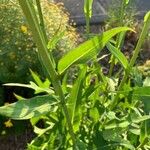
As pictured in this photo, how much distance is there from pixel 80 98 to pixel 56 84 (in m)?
0.31

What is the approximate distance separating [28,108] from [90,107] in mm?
444

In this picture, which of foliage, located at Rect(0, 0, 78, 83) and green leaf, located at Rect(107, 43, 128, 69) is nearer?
green leaf, located at Rect(107, 43, 128, 69)

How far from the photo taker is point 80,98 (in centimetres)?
125

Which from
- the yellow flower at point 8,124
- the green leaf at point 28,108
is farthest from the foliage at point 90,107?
the yellow flower at point 8,124

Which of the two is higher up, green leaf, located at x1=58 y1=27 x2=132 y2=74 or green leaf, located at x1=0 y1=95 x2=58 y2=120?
green leaf, located at x1=58 y1=27 x2=132 y2=74

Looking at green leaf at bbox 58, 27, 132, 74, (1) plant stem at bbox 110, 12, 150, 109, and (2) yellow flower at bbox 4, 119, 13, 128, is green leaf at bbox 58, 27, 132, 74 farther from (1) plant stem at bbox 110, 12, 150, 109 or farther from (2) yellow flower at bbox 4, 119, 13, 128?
(2) yellow flower at bbox 4, 119, 13, 128

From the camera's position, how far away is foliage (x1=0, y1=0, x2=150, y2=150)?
3.20 feet

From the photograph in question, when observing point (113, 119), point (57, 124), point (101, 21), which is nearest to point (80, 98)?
point (113, 119)

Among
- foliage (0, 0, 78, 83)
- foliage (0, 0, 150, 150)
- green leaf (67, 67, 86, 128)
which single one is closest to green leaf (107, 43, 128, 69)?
foliage (0, 0, 150, 150)

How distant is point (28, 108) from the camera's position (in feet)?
3.34

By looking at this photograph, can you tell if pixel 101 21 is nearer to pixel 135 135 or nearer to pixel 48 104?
pixel 135 135

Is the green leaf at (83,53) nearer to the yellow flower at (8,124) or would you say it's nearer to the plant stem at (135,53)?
the plant stem at (135,53)

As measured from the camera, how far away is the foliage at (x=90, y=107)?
3.20 ft

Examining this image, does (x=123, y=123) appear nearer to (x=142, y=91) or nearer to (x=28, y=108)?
(x=142, y=91)
